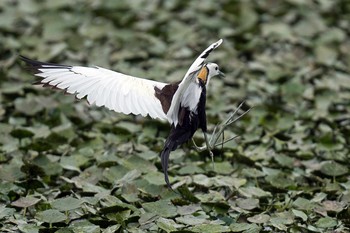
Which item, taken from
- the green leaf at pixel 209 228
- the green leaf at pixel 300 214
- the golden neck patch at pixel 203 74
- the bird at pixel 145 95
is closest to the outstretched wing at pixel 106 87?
the bird at pixel 145 95

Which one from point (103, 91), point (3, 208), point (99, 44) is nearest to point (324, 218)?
point (103, 91)

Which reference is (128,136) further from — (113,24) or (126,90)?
(113,24)

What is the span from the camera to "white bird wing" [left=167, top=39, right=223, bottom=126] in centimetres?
379

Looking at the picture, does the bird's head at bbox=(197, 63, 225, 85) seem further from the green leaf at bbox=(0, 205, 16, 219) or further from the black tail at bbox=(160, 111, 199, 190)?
the green leaf at bbox=(0, 205, 16, 219)

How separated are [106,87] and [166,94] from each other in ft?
0.98

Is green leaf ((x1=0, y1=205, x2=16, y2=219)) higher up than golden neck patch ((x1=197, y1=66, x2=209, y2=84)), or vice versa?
golden neck patch ((x1=197, y1=66, x2=209, y2=84))

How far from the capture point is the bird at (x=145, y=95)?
164 inches

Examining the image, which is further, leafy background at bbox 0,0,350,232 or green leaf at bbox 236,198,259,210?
green leaf at bbox 236,198,259,210

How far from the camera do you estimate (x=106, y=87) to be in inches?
168

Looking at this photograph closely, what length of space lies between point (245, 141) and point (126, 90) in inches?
55.5

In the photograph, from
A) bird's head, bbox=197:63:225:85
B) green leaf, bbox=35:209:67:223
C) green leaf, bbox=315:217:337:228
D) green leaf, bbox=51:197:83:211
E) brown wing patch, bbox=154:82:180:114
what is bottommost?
green leaf, bbox=315:217:337:228

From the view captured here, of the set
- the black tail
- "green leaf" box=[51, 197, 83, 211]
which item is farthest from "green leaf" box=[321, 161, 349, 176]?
"green leaf" box=[51, 197, 83, 211]

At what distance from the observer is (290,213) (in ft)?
14.4

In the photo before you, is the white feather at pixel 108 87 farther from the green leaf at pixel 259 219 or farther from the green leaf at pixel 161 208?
the green leaf at pixel 259 219
